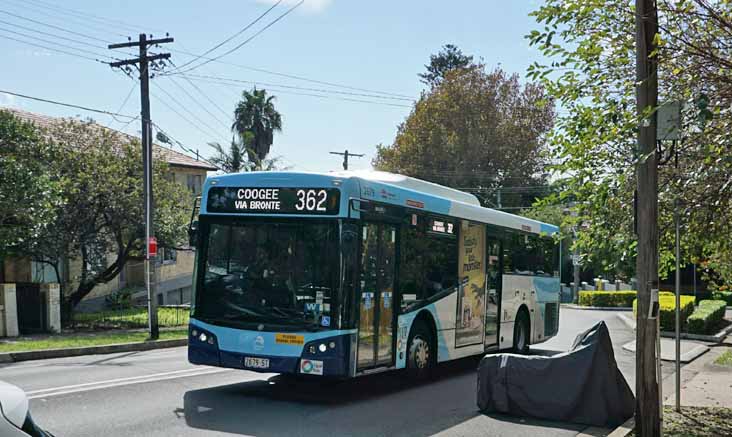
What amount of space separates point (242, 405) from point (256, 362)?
591 millimetres

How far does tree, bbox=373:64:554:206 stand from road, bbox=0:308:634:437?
4337 centimetres

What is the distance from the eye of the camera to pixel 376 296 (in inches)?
459

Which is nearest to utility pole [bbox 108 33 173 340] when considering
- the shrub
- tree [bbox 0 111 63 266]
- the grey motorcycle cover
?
tree [bbox 0 111 63 266]

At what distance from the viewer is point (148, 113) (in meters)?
23.9

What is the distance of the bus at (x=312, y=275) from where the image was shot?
35.5 feet

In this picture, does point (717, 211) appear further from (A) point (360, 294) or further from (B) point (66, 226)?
(B) point (66, 226)

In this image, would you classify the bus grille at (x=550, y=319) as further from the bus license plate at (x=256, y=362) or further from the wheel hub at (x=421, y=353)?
the bus license plate at (x=256, y=362)

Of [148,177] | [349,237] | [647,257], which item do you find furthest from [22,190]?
[647,257]

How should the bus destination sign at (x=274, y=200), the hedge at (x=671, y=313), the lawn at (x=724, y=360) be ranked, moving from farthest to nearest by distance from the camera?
the hedge at (x=671, y=313) → the lawn at (x=724, y=360) → the bus destination sign at (x=274, y=200)

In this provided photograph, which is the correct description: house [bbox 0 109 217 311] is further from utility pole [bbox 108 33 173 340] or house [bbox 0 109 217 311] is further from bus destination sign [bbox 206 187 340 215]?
bus destination sign [bbox 206 187 340 215]

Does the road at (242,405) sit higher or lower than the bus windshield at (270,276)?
lower

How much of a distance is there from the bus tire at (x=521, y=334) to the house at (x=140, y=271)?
18.3 meters

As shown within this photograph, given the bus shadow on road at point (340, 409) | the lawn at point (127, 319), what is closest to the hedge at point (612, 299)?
the lawn at point (127, 319)

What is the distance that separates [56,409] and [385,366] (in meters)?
4.64
